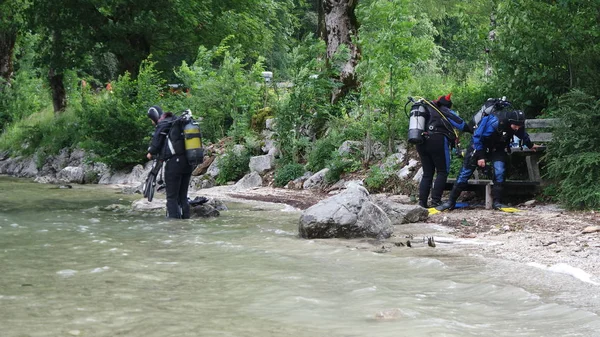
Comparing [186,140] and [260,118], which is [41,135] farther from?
[186,140]

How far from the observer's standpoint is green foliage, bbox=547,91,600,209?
10.3 metres

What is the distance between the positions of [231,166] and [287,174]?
7.29 feet

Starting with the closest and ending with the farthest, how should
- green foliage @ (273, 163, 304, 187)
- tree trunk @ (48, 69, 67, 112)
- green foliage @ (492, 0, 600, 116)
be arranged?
green foliage @ (492, 0, 600, 116) < green foliage @ (273, 163, 304, 187) < tree trunk @ (48, 69, 67, 112)

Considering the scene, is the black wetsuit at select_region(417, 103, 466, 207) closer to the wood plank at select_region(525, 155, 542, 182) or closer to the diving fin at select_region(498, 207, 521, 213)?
the diving fin at select_region(498, 207, 521, 213)

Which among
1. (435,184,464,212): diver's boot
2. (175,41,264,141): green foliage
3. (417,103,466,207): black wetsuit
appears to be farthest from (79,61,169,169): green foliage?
(435,184,464,212): diver's boot

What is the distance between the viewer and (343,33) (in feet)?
62.4

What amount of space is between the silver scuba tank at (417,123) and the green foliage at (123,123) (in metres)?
11.5

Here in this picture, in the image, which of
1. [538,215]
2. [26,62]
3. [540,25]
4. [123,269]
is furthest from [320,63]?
[26,62]

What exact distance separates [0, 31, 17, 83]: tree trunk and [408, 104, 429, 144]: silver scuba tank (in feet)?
80.6

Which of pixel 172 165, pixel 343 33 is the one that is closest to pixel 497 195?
pixel 172 165

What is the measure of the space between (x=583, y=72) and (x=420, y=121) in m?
2.87

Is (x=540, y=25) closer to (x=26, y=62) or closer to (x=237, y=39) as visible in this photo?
(x=237, y=39)

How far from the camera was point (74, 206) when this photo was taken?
13.6 meters

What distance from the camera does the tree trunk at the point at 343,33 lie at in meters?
18.8
